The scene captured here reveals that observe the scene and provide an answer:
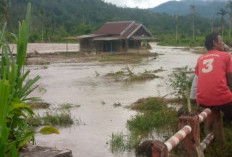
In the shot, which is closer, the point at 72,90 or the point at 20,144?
the point at 20,144

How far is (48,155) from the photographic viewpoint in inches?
134

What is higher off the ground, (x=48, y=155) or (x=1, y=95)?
(x=1, y=95)

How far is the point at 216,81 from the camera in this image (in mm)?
3996

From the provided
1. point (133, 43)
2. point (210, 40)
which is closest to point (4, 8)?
point (133, 43)

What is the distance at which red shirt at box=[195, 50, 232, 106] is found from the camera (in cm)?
400

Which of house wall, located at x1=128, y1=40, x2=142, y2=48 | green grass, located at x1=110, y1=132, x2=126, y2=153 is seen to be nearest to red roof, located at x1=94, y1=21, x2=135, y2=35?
house wall, located at x1=128, y1=40, x2=142, y2=48

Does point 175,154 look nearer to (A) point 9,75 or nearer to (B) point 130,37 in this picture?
(A) point 9,75

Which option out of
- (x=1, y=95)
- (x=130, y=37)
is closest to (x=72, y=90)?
(x=1, y=95)

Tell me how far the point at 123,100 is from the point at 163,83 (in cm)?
349

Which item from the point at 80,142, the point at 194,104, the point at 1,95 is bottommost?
the point at 80,142

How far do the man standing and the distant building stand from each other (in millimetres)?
28380

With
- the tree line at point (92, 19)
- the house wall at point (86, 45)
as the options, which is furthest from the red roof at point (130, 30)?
the tree line at point (92, 19)

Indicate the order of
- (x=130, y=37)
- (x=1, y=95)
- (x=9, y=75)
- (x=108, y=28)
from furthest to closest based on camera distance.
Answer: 1. (x=108, y=28)
2. (x=130, y=37)
3. (x=9, y=75)
4. (x=1, y=95)

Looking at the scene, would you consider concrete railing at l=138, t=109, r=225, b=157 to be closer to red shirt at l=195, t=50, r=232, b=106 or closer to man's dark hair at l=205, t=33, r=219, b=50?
red shirt at l=195, t=50, r=232, b=106
